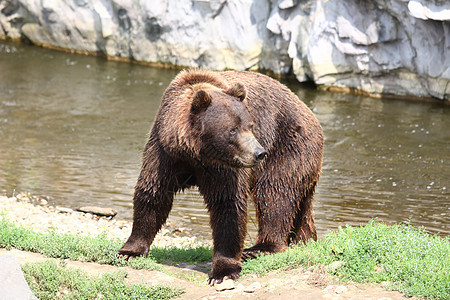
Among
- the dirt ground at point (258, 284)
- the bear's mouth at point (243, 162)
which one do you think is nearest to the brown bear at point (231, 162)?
the bear's mouth at point (243, 162)

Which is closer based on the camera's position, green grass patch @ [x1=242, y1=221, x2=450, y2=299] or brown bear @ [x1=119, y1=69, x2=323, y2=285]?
green grass patch @ [x1=242, y1=221, x2=450, y2=299]

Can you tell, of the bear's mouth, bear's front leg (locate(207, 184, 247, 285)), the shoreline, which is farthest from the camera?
the shoreline

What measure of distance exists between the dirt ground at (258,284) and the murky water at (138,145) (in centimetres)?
337

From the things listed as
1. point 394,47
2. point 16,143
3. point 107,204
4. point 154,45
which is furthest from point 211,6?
point 107,204

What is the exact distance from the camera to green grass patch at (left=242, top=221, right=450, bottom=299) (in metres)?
4.84

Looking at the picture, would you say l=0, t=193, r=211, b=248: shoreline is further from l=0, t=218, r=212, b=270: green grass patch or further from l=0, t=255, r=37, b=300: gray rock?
Result: l=0, t=255, r=37, b=300: gray rock

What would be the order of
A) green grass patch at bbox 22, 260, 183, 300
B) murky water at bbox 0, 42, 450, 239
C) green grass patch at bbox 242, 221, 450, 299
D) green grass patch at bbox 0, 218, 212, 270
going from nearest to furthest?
green grass patch at bbox 242, 221, 450, 299, green grass patch at bbox 22, 260, 183, 300, green grass patch at bbox 0, 218, 212, 270, murky water at bbox 0, 42, 450, 239

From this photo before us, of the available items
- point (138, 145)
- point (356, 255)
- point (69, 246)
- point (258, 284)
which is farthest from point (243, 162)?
point (138, 145)

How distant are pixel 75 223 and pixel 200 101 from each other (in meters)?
4.29

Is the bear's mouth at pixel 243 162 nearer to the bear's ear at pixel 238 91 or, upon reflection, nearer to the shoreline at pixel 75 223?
the bear's ear at pixel 238 91

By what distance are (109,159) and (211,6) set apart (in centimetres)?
940

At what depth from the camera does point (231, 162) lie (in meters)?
5.48

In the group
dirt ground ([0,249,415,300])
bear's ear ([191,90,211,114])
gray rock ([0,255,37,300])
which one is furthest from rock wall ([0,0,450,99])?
gray rock ([0,255,37,300])

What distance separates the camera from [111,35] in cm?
2319
